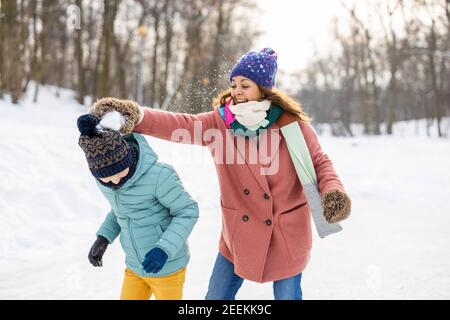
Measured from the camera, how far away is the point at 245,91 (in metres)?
2.13

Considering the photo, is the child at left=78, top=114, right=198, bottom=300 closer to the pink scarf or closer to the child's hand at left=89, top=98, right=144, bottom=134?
the child's hand at left=89, top=98, right=144, bottom=134

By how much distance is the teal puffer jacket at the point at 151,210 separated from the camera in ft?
6.48

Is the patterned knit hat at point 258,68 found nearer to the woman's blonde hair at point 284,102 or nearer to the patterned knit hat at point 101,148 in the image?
the woman's blonde hair at point 284,102

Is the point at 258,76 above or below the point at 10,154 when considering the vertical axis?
above

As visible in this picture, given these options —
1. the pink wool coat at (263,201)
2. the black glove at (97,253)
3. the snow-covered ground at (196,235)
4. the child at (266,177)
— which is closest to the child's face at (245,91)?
the child at (266,177)

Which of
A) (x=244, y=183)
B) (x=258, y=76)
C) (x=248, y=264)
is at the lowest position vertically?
(x=248, y=264)

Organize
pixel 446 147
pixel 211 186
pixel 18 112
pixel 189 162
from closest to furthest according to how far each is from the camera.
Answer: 1. pixel 211 186
2. pixel 189 162
3. pixel 18 112
4. pixel 446 147

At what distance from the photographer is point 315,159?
7.20 ft

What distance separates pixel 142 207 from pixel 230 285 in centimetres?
63

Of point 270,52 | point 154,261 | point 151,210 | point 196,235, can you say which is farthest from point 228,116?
point 196,235

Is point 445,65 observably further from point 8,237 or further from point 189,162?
point 8,237
